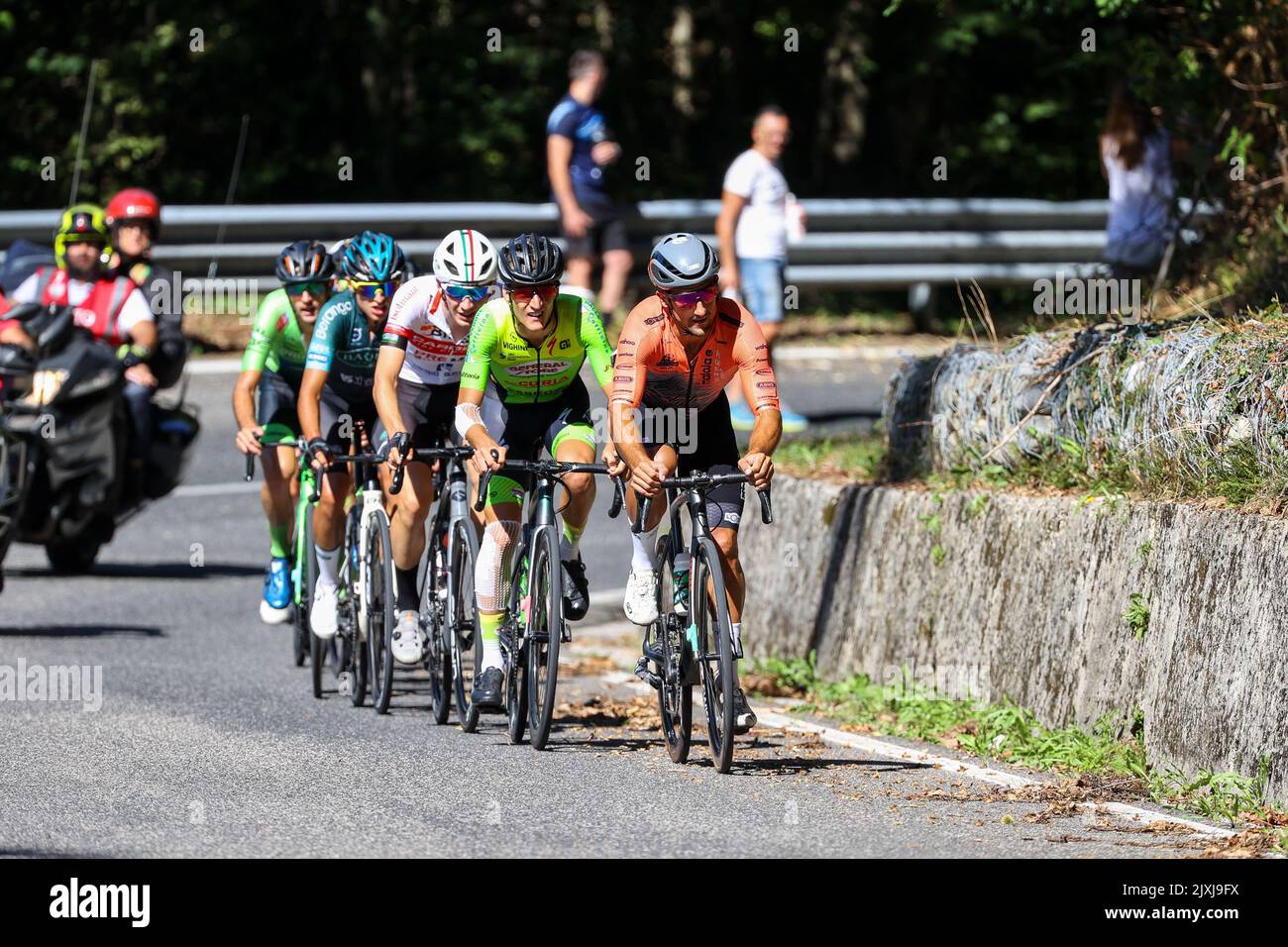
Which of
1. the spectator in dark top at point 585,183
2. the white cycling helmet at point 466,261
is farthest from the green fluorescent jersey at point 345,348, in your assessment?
the spectator in dark top at point 585,183

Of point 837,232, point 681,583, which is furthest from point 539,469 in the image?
point 837,232

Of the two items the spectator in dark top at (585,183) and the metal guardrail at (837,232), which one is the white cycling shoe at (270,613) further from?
the metal guardrail at (837,232)

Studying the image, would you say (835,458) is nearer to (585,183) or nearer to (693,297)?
(693,297)

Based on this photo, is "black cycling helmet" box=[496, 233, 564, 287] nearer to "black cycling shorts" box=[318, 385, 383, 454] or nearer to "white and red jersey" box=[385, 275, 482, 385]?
"white and red jersey" box=[385, 275, 482, 385]

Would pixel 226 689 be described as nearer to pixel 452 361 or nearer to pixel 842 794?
pixel 452 361

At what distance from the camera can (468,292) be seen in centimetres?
956

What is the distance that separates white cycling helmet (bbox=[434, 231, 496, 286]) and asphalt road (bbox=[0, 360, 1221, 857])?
6.28ft

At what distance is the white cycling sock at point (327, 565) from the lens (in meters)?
10.6

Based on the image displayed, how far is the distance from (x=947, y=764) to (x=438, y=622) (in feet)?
7.85

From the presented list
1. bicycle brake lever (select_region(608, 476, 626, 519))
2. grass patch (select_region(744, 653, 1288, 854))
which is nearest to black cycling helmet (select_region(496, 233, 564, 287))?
bicycle brake lever (select_region(608, 476, 626, 519))

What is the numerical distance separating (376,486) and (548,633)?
2.03m

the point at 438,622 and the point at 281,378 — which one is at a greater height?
the point at 281,378

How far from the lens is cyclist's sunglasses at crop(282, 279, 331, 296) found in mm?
11352

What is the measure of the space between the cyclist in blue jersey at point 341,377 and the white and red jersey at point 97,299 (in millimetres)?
3441
